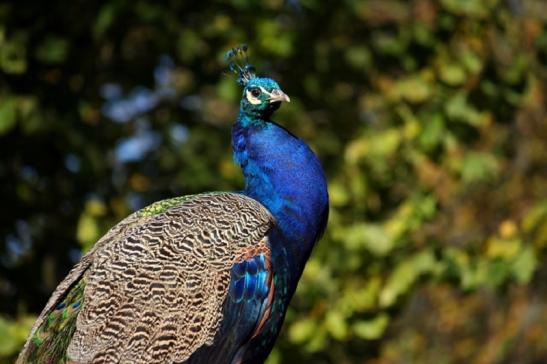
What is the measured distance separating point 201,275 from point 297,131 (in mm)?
3876

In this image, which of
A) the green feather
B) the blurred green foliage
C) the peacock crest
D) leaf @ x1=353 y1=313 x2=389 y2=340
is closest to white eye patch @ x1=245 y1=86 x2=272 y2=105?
the peacock crest

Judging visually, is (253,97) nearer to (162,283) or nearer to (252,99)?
(252,99)

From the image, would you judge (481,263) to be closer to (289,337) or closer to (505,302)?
(289,337)

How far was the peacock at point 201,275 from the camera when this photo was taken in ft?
15.4

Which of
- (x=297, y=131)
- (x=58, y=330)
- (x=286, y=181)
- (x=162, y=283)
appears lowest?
(x=297, y=131)

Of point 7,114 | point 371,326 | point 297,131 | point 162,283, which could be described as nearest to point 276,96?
point 162,283

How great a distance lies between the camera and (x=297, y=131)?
28.4 ft

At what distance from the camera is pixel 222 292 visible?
489 centimetres

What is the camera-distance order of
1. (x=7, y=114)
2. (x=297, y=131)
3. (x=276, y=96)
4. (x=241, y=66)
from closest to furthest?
(x=276, y=96), (x=241, y=66), (x=7, y=114), (x=297, y=131)

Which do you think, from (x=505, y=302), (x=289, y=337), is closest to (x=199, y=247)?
(x=289, y=337)

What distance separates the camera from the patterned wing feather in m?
4.66

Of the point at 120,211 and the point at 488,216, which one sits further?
the point at 488,216

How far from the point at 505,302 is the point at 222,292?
7.44m

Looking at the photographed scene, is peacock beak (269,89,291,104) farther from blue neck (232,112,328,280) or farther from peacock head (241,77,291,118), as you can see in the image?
blue neck (232,112,328,280)
